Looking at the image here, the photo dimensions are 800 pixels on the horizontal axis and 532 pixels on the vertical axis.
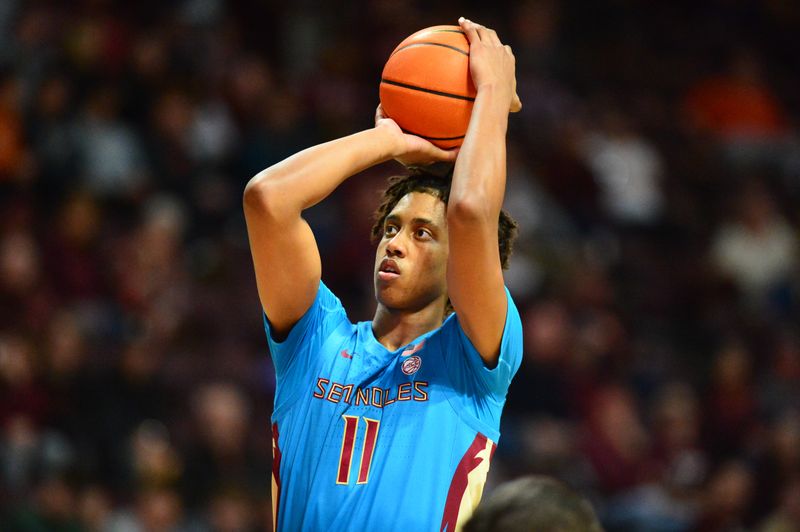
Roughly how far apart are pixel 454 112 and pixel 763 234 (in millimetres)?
A: 8182

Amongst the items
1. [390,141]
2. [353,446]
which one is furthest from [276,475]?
[390,141]

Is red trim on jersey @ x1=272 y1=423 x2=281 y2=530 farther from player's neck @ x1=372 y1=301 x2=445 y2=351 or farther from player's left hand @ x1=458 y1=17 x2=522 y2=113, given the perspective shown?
player's left hand @ x1=458 y1=17 x2=522 y2=113

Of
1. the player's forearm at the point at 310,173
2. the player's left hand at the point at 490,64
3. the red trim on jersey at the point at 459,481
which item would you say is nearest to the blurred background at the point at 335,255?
the red trim on jersey at the point at 459,481

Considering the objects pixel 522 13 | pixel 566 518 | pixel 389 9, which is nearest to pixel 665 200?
pixel 522 13

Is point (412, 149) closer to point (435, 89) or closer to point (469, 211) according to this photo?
point (435, 89)

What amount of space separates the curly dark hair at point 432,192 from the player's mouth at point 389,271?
0.92ft

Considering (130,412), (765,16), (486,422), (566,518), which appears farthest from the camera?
(765,16)

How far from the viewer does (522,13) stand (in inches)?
470

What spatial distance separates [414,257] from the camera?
386 centimetres

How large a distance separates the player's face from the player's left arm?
289 mm

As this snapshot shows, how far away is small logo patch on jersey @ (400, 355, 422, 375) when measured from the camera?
373 cm

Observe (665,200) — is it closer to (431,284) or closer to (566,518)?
(431,284)

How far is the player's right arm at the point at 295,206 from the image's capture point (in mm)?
3564

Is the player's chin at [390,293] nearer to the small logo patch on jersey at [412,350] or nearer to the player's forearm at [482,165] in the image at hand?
the small logo patch on jersey at [412,350]
